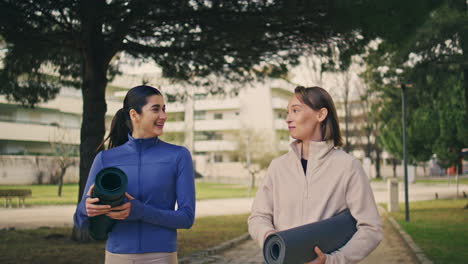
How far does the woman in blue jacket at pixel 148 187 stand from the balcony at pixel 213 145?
215ft

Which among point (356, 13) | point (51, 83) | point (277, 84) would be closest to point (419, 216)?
point (51, 83)

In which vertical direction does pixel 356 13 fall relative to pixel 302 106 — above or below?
above

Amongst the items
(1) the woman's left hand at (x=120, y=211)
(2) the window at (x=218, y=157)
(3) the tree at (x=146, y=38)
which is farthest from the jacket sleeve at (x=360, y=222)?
(2) the window at (x=218, y=157)

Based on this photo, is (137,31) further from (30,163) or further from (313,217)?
(30,163)

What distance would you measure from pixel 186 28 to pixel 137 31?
1081 mm

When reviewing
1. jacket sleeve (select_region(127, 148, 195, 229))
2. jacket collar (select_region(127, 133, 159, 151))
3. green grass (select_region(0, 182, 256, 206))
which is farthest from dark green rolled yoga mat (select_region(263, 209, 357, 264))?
green grass (select_region(0, 182, 256, 206))

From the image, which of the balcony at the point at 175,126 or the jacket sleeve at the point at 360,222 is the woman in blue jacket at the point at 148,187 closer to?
the jacket sleeve at the point at 360,222

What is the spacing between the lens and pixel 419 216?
16.5 m

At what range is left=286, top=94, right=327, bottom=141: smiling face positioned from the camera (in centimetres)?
260

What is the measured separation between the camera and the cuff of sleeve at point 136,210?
2.53 m

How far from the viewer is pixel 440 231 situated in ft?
40.5

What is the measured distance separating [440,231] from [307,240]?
37.4 ft

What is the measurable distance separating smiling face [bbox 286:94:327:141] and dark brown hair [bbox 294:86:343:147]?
0.02 m

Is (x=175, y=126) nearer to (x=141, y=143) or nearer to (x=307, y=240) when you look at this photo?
(x=141, y=143)
